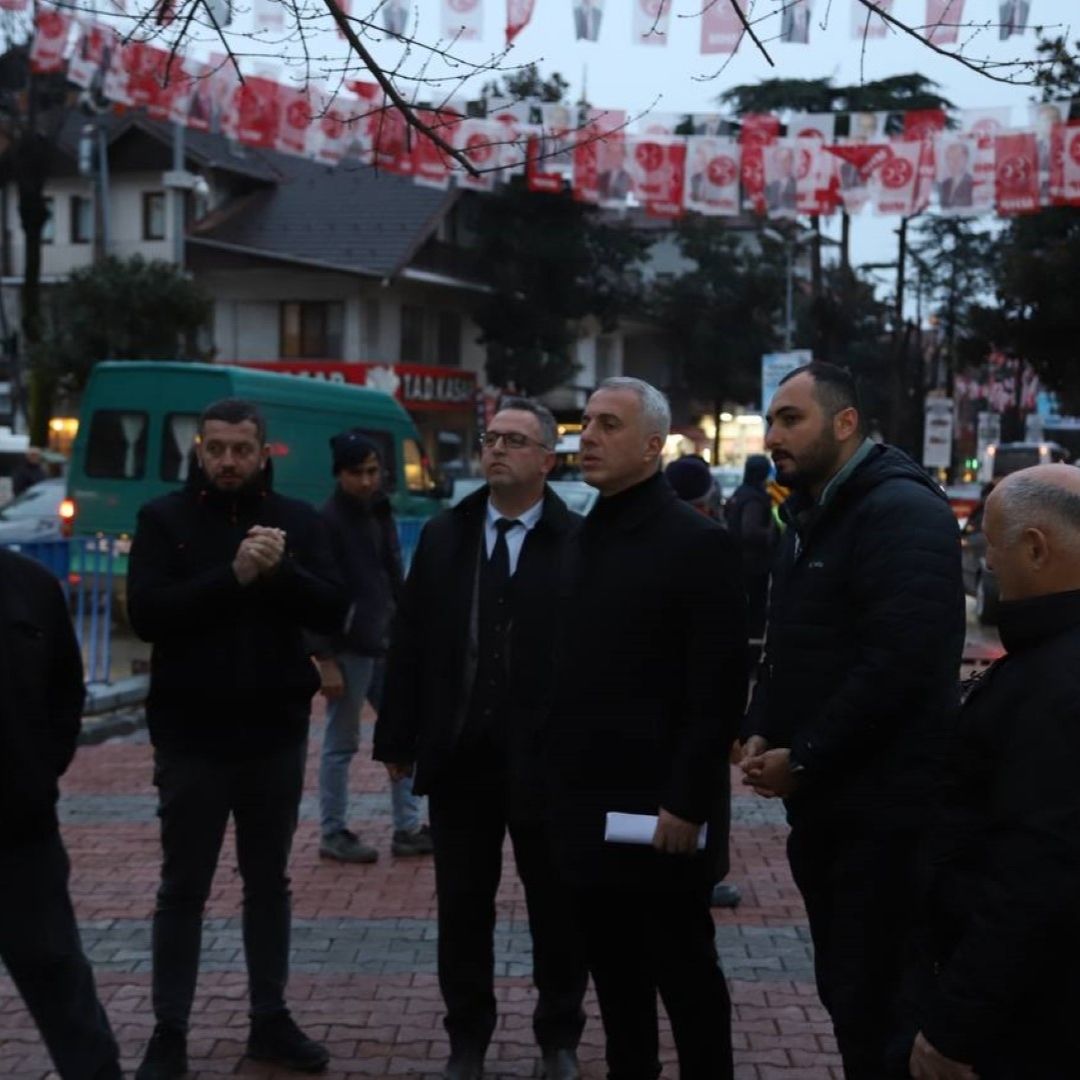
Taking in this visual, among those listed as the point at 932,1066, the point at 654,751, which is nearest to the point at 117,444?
the point at 654,751

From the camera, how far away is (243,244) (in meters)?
44.6

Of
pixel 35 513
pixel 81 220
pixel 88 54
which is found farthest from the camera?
pixel 81 220

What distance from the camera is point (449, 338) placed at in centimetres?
4803

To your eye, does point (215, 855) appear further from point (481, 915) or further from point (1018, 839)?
point (1018, 839)

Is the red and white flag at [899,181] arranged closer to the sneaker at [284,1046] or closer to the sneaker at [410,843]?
the sneaker at [410,843]

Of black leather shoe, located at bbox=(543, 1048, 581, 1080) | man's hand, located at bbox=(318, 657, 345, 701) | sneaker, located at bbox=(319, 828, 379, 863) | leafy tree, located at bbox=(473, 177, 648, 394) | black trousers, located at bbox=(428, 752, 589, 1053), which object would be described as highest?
leafy tree, located at bbox=(473, 177, 648, 394)

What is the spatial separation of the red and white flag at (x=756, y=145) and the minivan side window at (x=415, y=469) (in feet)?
16.8

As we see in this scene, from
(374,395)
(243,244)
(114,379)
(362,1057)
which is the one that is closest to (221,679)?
(362,1057)

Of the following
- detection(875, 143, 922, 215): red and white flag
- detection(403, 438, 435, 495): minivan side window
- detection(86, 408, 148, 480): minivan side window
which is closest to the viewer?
detection(86, 408, 148, 480): minivan side window

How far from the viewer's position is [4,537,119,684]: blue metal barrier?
1237 centimetres

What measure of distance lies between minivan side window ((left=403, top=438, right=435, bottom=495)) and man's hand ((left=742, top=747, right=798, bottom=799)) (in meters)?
16.6

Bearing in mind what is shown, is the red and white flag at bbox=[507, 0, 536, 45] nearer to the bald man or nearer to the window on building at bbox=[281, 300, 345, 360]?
the bald man

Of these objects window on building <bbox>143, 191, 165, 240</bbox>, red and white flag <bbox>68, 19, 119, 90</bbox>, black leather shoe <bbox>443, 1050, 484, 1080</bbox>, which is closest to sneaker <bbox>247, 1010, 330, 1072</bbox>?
black leather shoe <bbox>443, 1050, 484, 1080</bbox>

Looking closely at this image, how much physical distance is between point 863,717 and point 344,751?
14.1ft
